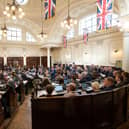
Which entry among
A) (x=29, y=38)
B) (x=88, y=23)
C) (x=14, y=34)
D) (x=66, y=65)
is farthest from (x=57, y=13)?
(x=14, y=34)

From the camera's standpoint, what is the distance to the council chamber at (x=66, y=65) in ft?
10.4

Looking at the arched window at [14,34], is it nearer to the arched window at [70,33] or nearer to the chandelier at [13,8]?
the arched window at [70,33]

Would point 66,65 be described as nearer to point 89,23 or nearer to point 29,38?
point 89,23

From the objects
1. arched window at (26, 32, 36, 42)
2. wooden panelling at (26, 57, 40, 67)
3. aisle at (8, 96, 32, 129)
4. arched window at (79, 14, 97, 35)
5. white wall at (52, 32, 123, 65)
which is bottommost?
aisle at (8, 96, 32, 129)

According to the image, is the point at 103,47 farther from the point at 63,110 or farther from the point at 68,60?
the point at 63,110

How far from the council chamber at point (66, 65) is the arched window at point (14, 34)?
130 millimetres

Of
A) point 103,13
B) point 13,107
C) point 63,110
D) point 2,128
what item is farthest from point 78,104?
point 103,13

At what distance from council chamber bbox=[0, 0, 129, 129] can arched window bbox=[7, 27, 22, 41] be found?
13cm

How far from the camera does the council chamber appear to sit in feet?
10.4

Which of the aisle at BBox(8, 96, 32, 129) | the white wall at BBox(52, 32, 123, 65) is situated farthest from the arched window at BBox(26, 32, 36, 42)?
the aisle at BBox(8, 96, 32, 129)

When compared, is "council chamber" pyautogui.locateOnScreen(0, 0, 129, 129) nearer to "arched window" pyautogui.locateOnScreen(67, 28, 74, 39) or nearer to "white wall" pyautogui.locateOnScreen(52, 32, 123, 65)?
"white wall" pyautogui.locateOnScreen(52, 32, 123, 65)

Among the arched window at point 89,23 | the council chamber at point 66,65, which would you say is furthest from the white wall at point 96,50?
the arched window at point 89,23

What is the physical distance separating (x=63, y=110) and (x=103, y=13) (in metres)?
6.69

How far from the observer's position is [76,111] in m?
3.14
